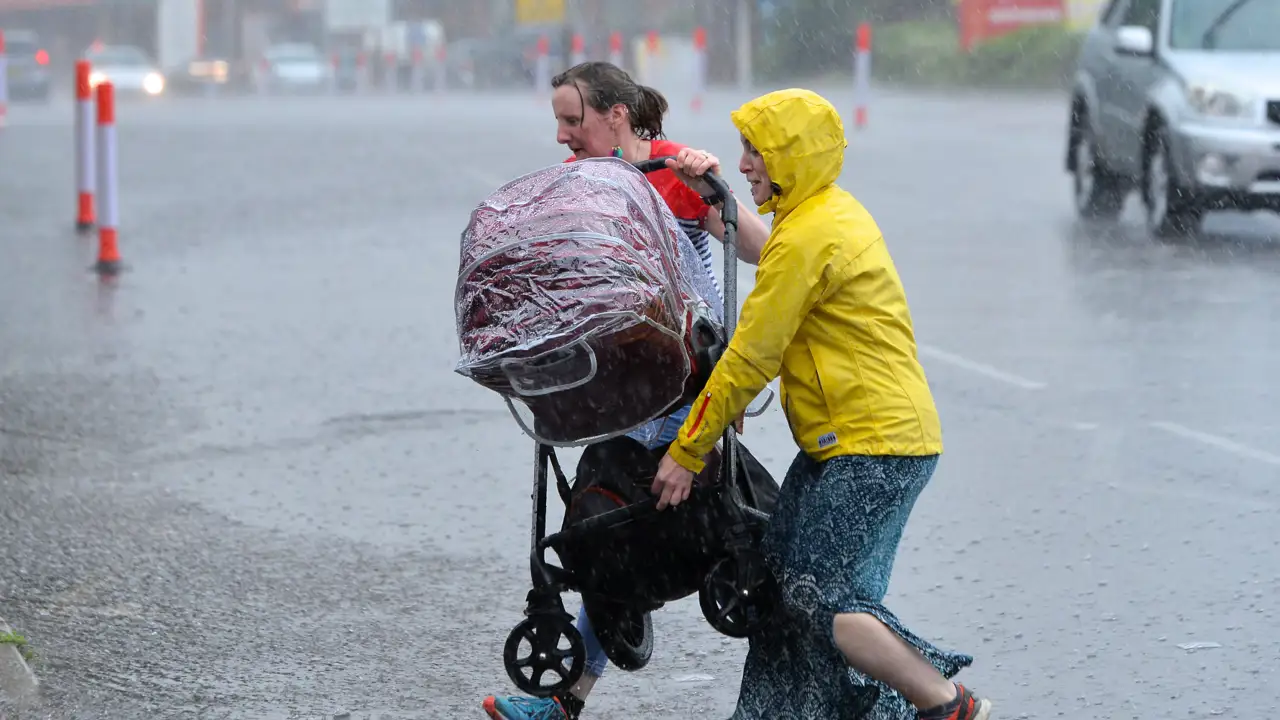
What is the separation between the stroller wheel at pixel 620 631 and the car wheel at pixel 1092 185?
11678mm

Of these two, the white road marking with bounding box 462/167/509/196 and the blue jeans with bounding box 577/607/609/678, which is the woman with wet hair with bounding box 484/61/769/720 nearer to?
the blue jeans with bounding box 577/607/609/678

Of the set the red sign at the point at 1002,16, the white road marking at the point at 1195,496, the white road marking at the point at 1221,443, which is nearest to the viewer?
the white road marking at the point at 1195,496

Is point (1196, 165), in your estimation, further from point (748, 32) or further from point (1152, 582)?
point (748, 32)

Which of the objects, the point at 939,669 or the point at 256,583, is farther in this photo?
the point at 256,583

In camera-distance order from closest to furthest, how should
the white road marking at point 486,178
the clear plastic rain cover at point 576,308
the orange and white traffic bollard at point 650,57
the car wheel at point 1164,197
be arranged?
the clear plastic rain cover at point 576,308, the car wheel at point 1164,197, the white road marking at point 486,178, the orange and white traffic bollard at point 650,57

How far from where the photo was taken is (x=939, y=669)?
4164 millimetres

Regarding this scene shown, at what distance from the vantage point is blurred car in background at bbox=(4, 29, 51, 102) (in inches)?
1704

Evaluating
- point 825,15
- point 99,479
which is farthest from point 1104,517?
point 825,15

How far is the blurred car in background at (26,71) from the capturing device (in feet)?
142

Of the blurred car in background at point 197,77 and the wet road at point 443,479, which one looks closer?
the wet road at point 443,479

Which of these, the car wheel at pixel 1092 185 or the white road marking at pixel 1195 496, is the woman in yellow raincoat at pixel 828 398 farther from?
the car wheel at pixel 1092 185

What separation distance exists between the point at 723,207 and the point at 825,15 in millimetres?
47068

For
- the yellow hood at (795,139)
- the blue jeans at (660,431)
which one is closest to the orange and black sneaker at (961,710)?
the blue jeans at (660,431)

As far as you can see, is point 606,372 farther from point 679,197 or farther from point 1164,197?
point 1164,197
